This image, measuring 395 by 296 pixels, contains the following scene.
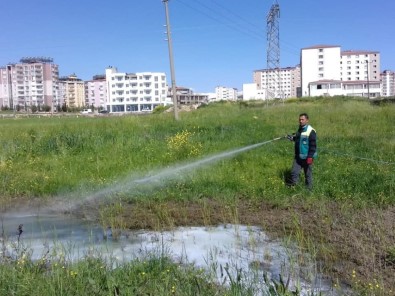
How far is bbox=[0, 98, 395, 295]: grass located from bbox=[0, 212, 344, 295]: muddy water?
42 cm

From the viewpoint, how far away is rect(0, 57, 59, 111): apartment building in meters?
133

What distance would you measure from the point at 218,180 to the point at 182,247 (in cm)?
448

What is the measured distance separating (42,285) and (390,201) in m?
7.07

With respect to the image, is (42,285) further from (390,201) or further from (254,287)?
(390,201)

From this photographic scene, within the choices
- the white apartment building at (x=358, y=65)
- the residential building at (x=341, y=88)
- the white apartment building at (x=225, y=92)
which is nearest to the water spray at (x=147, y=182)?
the residential building at (x=341, y=88)

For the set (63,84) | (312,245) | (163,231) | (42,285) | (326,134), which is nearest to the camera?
(42,285)

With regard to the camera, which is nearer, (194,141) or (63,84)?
(194,141)

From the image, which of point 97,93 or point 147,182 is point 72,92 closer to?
point 97,93

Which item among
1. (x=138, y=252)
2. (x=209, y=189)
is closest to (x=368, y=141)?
(x=209, y=189)

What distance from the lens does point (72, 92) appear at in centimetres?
15162

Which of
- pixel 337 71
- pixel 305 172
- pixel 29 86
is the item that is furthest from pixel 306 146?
pixel 29 86

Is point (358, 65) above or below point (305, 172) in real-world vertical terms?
above

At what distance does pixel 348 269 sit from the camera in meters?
5.21

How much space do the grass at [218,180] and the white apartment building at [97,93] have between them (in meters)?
125
